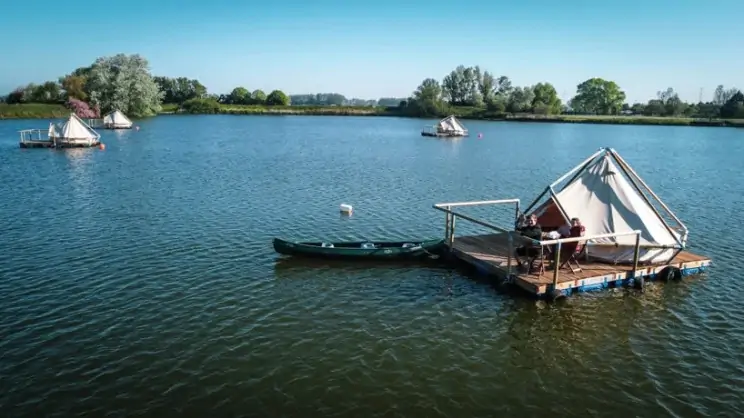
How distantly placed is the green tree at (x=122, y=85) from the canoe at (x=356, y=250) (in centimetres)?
14923

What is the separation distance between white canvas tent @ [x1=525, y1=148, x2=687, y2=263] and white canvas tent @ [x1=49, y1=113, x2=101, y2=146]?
7782 cm

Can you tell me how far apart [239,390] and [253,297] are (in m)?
7.72

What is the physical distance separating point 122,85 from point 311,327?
15853cm

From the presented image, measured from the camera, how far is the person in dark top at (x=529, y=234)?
25906 millimetres

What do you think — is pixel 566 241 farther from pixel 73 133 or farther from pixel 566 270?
pixel 73 133

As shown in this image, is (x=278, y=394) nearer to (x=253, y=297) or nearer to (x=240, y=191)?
(x=253, y=297)

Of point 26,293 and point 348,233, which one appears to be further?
point 348,233

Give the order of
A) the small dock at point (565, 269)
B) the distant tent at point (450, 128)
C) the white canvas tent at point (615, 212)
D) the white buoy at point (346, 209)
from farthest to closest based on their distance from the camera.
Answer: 1. the distant tent at point (450, 128)
2. the white buoy at point (346, 209)
3. the white canvas tent at point (615, 212)
4. the small dock at point (565, 269)

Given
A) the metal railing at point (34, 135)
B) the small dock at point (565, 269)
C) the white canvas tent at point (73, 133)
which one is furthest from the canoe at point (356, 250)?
the metal railing at point (34, 135)

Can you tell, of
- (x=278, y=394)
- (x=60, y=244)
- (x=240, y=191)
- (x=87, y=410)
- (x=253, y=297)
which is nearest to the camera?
(x=87, y=410)

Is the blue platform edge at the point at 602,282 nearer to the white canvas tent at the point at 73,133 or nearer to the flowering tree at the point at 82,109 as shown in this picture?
the white canvas tent at the point at 73,133

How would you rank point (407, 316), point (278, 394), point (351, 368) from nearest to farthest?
point (278, 394) < point (351, 368) < point (407, 316)

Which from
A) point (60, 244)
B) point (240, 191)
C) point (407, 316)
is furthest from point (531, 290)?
point (240, 191)

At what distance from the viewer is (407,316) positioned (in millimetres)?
22984
